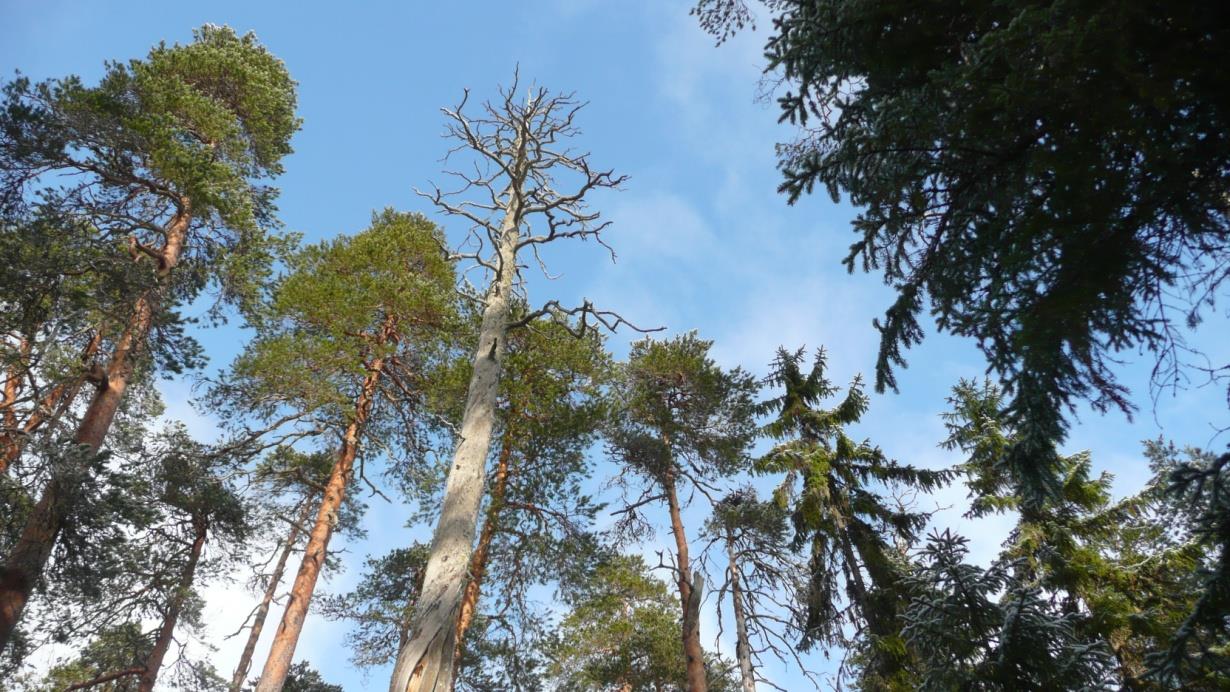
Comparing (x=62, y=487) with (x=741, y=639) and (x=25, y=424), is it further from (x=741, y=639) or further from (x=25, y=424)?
(x=741, y=639)

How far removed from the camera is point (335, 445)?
46.2 feet

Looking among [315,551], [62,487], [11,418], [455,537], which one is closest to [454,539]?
[455,537]

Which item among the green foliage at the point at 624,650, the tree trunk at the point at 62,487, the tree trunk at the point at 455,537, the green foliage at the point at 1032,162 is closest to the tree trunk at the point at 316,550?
the tree trunk at the point at 62,487

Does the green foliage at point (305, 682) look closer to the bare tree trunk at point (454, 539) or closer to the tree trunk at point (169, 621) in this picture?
the tree trunk at point (169, 621)

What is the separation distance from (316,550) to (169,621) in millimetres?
6055

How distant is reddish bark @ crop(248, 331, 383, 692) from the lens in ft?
32.5

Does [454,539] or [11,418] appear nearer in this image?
[454,539]

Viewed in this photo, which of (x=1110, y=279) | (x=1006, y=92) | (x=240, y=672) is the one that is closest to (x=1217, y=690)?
(x=1110, y=279)

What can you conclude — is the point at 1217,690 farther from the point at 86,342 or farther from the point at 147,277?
the point at 86,342

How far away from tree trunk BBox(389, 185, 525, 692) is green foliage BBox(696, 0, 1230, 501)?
3.50 meters

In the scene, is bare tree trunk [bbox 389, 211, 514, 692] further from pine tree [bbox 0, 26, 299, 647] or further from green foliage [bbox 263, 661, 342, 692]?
green foliage [bbox 263, 661, 342, 692]

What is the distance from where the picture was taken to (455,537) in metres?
5.34

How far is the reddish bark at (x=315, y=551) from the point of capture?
32.5ft

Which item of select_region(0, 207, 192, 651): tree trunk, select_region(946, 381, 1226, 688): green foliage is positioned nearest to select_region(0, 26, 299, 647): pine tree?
select_region(0, 207, 192, 651): tree trunk
